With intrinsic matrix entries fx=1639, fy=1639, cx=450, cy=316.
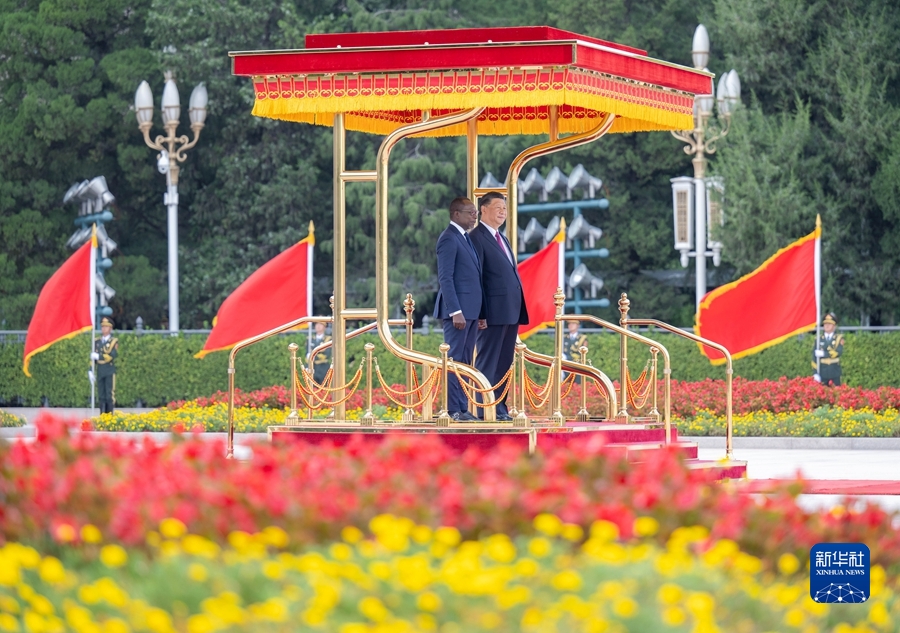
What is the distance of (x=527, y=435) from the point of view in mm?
10586

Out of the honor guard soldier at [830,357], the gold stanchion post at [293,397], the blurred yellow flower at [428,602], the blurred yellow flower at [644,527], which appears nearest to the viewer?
the blurred yellow flower at [428,602]

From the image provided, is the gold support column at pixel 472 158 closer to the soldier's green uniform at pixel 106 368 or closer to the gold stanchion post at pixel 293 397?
the gold stanchion post at pixel 293 397

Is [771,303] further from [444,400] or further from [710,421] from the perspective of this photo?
[444,400]

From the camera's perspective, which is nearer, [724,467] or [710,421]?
[724,467]

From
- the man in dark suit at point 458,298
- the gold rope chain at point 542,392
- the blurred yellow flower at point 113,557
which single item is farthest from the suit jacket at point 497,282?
the blurred yellow flower at point 113,557

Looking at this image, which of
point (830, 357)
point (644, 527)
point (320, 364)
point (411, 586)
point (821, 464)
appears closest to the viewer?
point (411, 586)

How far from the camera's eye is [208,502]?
5.92 metres

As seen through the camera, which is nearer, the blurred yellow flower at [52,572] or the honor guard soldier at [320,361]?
the blurred yellow flower at [52,572]

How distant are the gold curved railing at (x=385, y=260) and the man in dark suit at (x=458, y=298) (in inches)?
7.5

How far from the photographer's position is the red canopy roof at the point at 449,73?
1090cm

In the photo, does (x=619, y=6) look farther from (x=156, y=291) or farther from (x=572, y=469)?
(x=572, y=469)

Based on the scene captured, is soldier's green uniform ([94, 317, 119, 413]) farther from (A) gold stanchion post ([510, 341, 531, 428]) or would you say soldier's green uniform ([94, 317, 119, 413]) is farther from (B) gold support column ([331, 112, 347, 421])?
(A) gold stanchion post ([510, 341, 531, 428])

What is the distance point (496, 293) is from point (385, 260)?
2.97ft

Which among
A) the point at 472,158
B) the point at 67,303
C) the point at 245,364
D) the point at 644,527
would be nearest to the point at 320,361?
the point at 67,303
